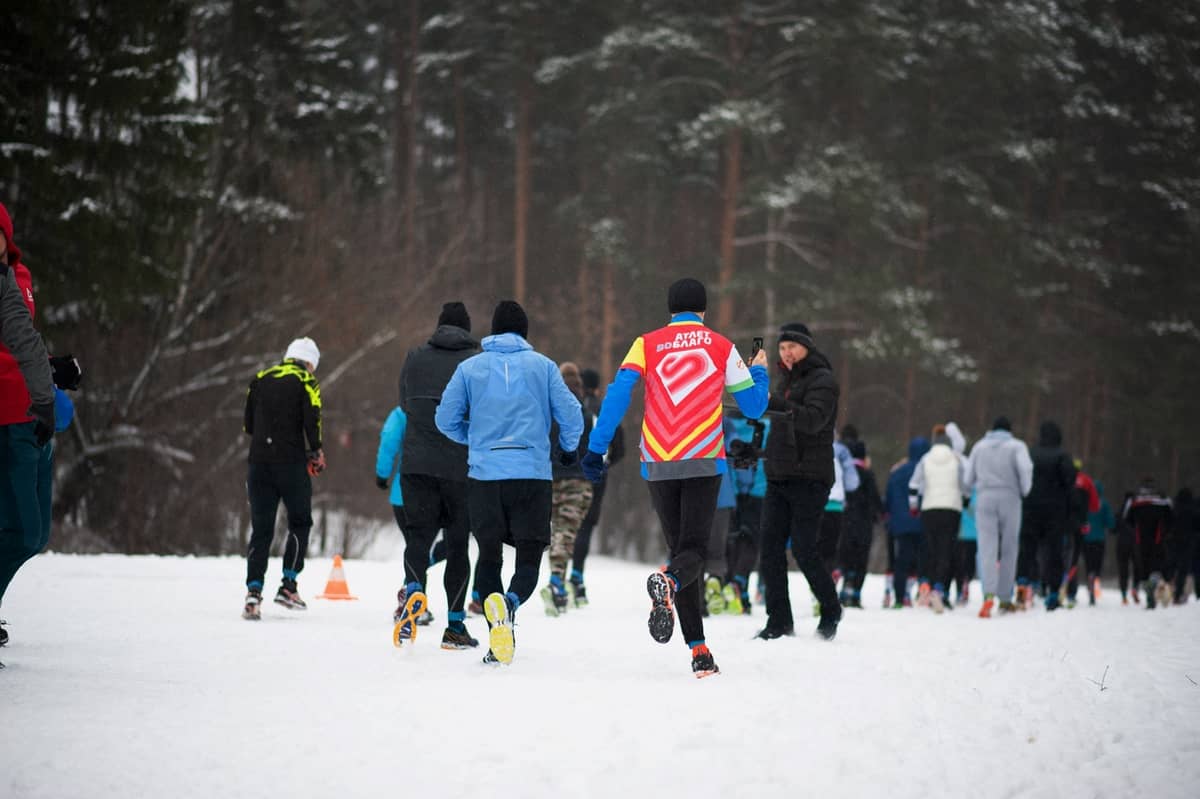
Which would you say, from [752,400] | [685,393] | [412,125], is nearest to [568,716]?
[685,393]

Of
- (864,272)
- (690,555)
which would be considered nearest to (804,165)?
(864,272)

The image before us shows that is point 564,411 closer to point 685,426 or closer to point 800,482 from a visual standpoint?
point 685,426

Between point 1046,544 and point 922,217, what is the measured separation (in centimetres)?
2194

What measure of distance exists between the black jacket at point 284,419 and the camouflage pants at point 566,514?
2205 mm

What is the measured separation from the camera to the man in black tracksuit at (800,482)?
9.17 metres

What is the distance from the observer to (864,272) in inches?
1339

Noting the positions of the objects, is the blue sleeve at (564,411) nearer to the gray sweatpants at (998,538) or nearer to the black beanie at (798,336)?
the black beanie at (798,336)

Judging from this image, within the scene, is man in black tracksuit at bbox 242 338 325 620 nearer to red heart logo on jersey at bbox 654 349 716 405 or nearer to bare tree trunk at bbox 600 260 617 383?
red heart logo on jersey at bbox 654 349 716 405

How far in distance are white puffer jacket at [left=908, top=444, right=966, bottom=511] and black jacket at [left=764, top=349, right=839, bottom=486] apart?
222 inches

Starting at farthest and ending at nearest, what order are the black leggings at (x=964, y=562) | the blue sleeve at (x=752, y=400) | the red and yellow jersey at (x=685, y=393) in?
the black leggings at (x=964, y=562), the blue sleeve at (x=752, y=400), the red and yellow jersey at (x=685, y=393)

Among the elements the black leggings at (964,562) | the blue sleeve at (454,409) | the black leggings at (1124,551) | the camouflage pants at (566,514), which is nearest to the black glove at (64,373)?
the blue sleeve at (454,409)

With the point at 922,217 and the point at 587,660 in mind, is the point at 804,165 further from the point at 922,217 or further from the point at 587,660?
the point at 587,660

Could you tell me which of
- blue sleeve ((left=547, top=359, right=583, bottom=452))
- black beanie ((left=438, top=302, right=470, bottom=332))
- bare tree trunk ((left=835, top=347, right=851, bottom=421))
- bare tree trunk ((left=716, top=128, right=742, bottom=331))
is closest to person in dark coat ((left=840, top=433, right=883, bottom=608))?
black beanie ((left=438, top=302, right=470, bottom=332))

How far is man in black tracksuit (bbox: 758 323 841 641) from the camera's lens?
361 inches
